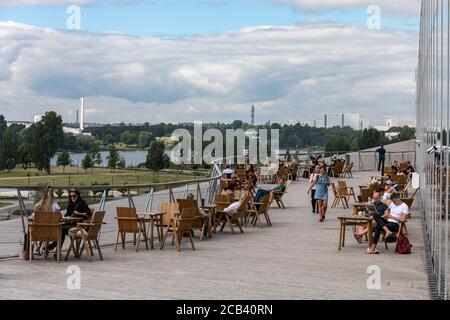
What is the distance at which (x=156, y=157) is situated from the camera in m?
80.9

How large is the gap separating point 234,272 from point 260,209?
7964 millimetres

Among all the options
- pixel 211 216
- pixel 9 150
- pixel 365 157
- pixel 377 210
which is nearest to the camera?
pixel 377 210

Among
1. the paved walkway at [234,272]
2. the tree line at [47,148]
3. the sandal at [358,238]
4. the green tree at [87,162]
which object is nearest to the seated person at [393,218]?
the paved walkway at [234,272]

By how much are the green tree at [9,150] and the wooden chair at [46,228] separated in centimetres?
10518

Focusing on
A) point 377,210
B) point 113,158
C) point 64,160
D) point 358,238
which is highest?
point 113,158

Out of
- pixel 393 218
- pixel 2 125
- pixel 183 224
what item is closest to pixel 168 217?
pixel 183 224

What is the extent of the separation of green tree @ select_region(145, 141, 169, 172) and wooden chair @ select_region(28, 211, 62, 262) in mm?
61629

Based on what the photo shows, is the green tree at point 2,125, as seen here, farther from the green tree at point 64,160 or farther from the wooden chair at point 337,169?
the wooden chair at point 337,169

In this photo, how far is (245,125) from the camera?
67000 millimetres

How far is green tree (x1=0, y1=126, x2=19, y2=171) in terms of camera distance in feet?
379

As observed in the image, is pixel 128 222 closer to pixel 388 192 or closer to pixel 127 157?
pixel 388 192
